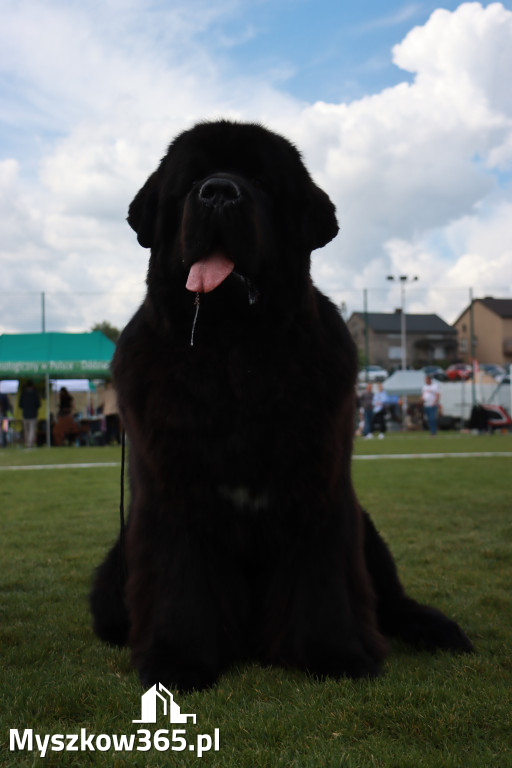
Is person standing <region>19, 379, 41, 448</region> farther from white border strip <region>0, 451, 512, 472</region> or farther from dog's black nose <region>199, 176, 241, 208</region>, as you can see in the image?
dog's black nose <region>199, 176, 241, 208</region>

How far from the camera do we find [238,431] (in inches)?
77.7

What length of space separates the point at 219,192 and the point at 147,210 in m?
0.40

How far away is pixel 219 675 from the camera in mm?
2068

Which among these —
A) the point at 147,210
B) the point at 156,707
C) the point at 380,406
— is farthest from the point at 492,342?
the point at 156,707

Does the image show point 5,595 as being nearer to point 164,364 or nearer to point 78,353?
point 164,364

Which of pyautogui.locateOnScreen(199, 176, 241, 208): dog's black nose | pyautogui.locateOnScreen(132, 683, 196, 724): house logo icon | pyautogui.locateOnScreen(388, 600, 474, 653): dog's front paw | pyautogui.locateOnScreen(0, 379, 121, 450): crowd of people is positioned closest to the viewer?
pyautogui.locateOnScreen(132, 683, 196, 724): house logo icon

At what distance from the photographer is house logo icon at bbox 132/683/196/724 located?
1.72m

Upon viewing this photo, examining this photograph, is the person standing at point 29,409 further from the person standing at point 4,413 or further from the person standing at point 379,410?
the person standing at point 379,410

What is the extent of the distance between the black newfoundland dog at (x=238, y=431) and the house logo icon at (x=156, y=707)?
106 millimetres

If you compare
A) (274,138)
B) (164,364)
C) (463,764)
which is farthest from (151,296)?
(463,764)

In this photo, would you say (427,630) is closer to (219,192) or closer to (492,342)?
(219,192)

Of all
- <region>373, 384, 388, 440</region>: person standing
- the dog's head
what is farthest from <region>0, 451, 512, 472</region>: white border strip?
the dog's head

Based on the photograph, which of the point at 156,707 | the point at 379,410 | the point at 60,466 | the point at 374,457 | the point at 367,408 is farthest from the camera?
the point at 379,410

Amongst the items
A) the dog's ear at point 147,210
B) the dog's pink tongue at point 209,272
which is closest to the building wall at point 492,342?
the dog's ear at point 147,210
